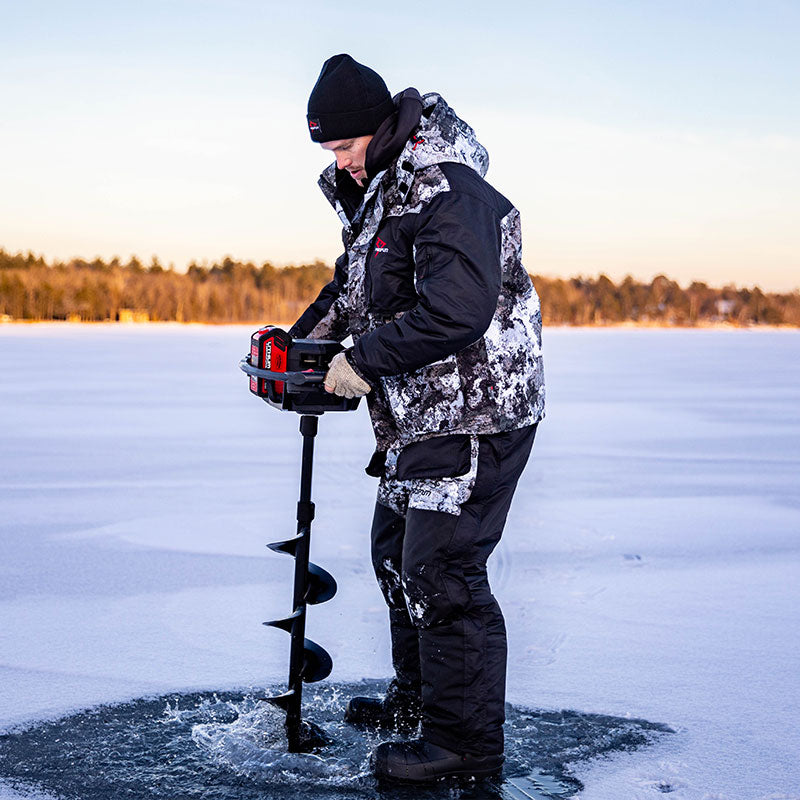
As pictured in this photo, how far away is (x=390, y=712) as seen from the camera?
2.62m

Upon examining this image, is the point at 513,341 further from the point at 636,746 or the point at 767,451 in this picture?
the point at 767,451

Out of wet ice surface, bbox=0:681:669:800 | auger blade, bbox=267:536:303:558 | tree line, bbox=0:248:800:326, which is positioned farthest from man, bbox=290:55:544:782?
tree line, bbox=0:248:800:326

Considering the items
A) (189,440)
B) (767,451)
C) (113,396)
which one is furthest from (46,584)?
(113,396)

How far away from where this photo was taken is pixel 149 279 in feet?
237

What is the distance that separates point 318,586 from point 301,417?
22.9 inches

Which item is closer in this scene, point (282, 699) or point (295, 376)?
point (295, 376)

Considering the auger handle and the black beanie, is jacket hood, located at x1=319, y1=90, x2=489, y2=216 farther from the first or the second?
the auger handle

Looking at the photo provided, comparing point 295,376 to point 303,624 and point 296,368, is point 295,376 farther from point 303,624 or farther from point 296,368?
point 303,624

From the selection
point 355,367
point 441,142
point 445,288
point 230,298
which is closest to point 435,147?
point 441,142

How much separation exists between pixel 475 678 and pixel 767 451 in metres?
6.14

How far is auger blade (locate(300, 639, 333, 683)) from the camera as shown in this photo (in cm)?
259

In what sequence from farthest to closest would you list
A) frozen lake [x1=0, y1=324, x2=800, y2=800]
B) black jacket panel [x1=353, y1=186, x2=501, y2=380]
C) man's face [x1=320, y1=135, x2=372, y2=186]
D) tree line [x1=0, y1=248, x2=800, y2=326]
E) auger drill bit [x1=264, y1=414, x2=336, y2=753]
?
tree line [x1=0, y1=248, x2=800, y2=326], frozen lake [x1=0, y1=324, x2=800, y2=800], auger drill bit [x1=264, y1=414, x2=336, y2=753], man's face [x1=320, y1=135, x2=372, y2=186], black jacket panel [x1=353, y1=186, x2=501, y2=380]

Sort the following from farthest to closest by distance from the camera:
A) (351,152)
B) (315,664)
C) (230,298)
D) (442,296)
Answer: (230,298)
(315,664)
(351,152)
(442,296)

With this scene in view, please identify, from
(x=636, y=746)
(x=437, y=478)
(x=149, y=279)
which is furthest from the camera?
(x=149, y=279)
